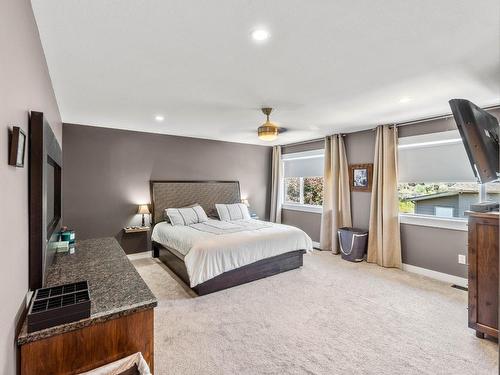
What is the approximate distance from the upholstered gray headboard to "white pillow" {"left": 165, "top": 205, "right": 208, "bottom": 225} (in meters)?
0.25

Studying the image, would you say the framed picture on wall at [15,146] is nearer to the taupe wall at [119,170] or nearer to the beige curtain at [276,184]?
the taupe wall at [119,170]

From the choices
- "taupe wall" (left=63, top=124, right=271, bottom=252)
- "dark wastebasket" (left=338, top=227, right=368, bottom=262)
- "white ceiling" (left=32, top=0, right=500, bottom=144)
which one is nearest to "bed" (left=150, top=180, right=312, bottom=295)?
"taupe wall" (left=63, top=124, right=271, bottom=252)

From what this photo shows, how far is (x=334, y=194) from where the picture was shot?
5.20m

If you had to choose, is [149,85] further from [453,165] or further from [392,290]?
[453,165]

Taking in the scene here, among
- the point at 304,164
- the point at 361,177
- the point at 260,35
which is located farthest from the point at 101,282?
the point at 304,164

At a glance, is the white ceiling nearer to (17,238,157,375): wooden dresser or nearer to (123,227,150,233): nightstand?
(17,238,157,375): wooden dresser

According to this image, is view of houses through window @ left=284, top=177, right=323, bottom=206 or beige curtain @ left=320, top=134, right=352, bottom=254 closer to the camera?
beige curtain @ left=320, top=134, right=352, bottom=254

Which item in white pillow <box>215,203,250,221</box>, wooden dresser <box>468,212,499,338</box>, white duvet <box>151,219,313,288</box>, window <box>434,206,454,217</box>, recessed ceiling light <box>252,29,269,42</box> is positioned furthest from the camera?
white pillow <box>215,203,250,221</box>

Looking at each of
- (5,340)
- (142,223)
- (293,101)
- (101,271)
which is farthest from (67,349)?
(142,223)

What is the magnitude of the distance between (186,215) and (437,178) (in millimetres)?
4178

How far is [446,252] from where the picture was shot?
377 cm

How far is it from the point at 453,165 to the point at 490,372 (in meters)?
2.74

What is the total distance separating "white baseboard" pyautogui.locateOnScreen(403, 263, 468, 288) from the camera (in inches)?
142

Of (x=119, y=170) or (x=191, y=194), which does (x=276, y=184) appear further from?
(x=119, y=170)
